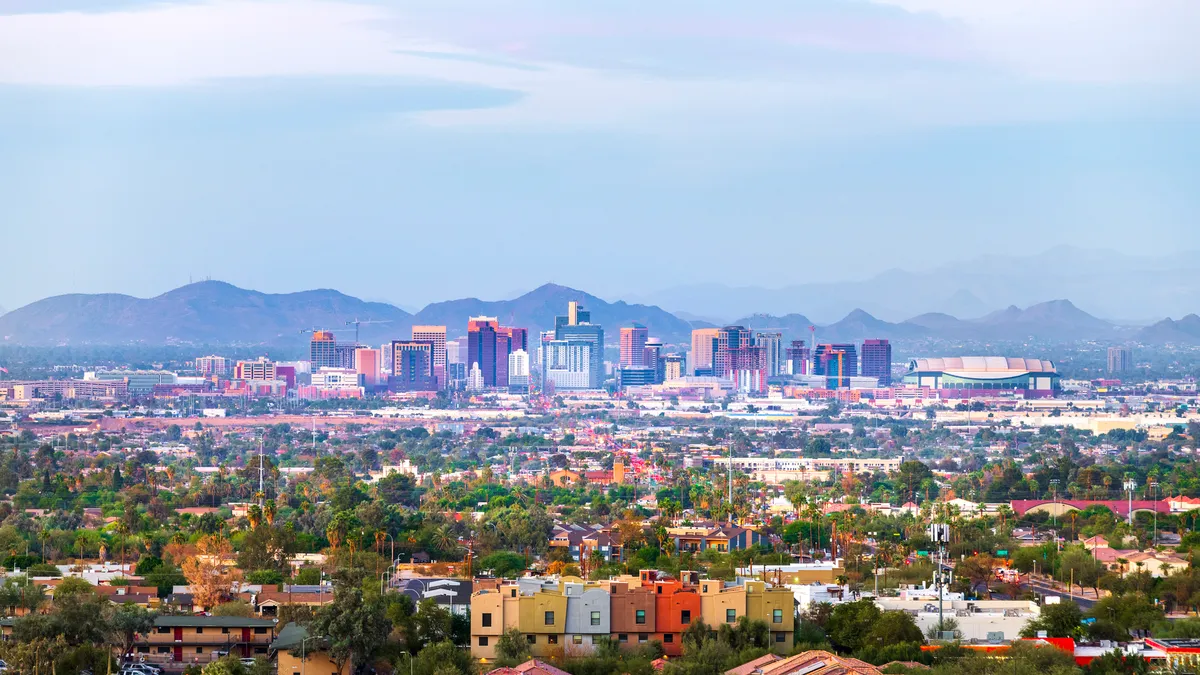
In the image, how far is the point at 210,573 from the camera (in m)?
35.8

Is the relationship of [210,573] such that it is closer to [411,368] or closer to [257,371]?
[257,371]

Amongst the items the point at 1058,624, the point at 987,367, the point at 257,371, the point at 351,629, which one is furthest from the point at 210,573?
the point at 257,371

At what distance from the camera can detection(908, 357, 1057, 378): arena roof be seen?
176625 mm

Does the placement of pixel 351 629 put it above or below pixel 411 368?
below

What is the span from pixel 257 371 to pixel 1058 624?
159m

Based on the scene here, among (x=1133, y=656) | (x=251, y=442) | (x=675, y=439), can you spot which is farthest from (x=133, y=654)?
(x=675, y=439)

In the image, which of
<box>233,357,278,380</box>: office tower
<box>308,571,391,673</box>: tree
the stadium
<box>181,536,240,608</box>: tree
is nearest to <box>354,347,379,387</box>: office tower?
<box>233,357,278,380</box>: office tower

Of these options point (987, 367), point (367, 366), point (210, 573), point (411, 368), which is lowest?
point (210, 573)

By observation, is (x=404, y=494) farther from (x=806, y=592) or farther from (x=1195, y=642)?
(x=1195, y=642)

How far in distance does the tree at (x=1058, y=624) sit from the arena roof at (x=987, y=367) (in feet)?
481

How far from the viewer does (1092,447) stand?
108 m

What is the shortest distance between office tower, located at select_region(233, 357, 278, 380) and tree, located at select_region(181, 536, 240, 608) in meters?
141

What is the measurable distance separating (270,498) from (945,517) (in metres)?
21.4

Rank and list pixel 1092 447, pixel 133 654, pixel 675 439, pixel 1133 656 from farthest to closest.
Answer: pixel 675 439 → pixel 1092 447 → pixel 133 654 → pixel 1133 656
